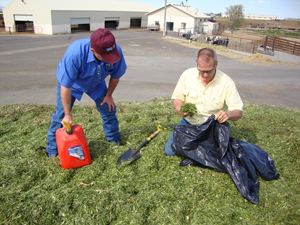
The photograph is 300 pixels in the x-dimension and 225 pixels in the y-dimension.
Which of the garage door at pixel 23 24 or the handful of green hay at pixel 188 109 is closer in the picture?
the handful of green hay at pixel 188 109

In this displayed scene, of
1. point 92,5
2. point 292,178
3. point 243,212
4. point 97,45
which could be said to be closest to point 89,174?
point 97,45

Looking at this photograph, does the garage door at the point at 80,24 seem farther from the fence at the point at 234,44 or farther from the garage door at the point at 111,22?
the fence at the point at 234,44

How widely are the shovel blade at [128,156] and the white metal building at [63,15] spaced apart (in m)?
29.6

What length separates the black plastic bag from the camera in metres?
2.76

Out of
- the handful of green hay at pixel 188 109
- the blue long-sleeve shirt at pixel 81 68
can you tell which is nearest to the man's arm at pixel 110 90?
the blue long-sleeve shirt at pixel 81 68

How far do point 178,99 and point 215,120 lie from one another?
69 cm

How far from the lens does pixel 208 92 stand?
10.3 ft

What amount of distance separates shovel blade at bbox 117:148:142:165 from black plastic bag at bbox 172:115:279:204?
590mm

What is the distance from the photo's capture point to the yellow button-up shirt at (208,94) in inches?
119

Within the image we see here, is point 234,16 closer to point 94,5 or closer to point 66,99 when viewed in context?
point 94,5

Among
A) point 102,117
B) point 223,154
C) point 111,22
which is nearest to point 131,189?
point 223,154

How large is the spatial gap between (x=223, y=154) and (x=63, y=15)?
107 feet

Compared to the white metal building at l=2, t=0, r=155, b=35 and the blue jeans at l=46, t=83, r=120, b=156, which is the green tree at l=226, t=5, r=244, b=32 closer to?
the white metal building at l=2, t=0, r=155, b=35

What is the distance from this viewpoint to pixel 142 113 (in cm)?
505
